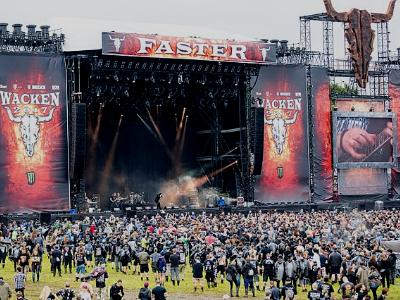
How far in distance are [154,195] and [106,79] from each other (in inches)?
464

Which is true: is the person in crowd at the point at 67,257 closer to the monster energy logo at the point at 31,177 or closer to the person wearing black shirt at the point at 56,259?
the person wearing black shirt at the point at 56,259

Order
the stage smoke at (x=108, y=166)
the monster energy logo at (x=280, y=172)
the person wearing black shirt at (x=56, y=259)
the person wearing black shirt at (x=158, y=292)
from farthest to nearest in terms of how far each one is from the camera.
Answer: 1. the stage smoke at (x=108, y=166)
2. the monster energy logo at (x=280, y=172)
3. the person wearing black shirt at (x=56, y=259)
4. the person wearing black shirt at (x=158, y=292)

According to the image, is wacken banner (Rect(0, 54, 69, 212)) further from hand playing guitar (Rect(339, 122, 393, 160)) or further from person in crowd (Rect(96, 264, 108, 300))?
person in crowd (Rect(96, 264, 108, 300))

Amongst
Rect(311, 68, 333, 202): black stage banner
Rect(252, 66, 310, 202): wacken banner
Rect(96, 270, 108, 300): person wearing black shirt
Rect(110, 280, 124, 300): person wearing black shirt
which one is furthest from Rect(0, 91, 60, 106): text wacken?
Rect(110, 280, 124, 300): person wearing black shirt

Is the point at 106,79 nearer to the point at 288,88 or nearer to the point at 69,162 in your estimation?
the point at 69,162

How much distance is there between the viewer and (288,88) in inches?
2122

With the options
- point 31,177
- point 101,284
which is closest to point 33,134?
point 31,177

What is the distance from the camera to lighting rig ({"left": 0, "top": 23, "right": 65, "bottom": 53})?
1879 inches

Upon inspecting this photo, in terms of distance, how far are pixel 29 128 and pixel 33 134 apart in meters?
0.41

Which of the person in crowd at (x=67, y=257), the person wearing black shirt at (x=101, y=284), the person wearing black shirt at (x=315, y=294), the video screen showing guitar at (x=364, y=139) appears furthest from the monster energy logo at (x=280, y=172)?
the person wearing black shirt at (x=315, y=294)

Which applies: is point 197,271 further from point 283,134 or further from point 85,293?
point 283,134

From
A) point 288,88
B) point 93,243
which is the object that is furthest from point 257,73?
point 93,243

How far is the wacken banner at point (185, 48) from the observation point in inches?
1791

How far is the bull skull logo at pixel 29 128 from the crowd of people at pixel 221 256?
368 inches
